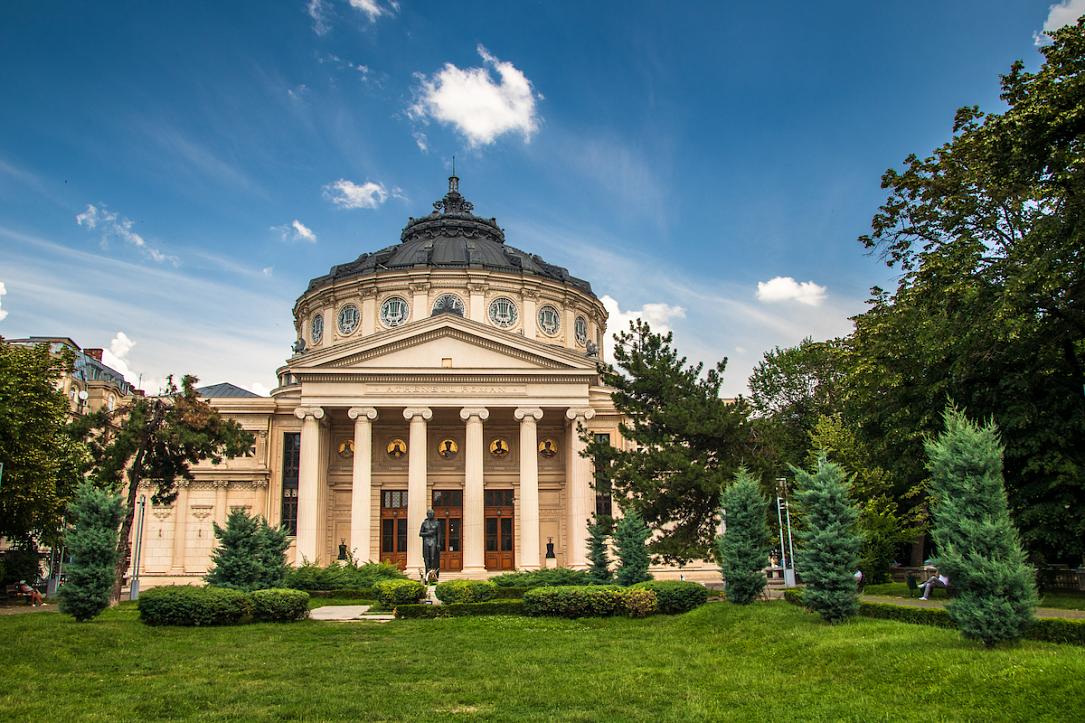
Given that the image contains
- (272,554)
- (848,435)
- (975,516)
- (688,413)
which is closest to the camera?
(975,516)

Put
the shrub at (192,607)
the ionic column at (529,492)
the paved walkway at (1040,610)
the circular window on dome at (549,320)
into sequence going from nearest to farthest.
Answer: the paved walkway at (1040,610) < the shrub at (192,607) < the ionic column at (529,492) < the circular window on dome at (549,320)

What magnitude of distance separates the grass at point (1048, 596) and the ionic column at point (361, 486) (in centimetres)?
2285

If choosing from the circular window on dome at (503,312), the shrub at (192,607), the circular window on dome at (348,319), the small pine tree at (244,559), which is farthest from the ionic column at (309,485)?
the shrub at (192,607)

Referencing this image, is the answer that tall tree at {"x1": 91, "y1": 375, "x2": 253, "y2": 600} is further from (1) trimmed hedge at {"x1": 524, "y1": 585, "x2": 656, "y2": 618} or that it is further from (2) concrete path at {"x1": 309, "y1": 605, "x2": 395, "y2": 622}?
(1) trimmed hedge at {"x1": 524, "y1": 585, "x2": 656, "y2": 618}

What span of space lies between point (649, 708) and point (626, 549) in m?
16.1

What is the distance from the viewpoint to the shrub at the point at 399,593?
28.2 meters

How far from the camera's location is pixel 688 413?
32062mm

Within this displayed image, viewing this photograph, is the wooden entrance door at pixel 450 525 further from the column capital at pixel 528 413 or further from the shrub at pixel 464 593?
the shrub at pixel 464 593

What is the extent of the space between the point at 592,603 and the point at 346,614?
8301mm

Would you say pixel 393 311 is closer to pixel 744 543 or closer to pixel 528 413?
pixel 528 413

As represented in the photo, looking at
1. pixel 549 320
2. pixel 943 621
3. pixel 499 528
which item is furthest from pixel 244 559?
pixel 549 320

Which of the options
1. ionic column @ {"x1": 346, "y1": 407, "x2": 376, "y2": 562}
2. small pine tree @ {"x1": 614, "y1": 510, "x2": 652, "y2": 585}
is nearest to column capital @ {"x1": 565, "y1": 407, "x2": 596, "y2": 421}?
ionic column @ {"x1": 346, "y1": 407, "x2": 376, "y2": 562}

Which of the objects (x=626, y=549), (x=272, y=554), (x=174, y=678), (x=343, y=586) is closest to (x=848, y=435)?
(x=626, y=549)

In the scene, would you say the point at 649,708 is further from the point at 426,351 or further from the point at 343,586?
the point at 426,351
